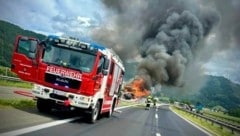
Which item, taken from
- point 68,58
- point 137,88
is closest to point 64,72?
point 68,58

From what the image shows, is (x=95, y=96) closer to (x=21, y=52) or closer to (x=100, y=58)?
(x=100, y=58)

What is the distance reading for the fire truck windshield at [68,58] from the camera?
1480cm

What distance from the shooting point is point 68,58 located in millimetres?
14898

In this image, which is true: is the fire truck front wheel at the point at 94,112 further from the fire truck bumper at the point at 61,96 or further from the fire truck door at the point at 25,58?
the fire truck door at the point at 25,58

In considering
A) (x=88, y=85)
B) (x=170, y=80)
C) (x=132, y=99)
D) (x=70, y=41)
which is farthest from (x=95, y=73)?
(x=170, y=80)

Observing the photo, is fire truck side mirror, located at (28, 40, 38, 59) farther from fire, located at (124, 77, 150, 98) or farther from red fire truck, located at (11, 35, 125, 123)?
fire, located at (124, 77, 150, 98)

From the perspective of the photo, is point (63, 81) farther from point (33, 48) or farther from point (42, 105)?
point (42, 105)

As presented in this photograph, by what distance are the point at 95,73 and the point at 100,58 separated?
69 cm

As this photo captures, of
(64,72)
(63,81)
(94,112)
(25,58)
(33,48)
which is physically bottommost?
(94,112)

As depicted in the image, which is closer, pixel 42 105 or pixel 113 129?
pixel 113 129

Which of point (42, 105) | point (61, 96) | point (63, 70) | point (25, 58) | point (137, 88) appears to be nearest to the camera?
point (25, 58)

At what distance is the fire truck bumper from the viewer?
1476 centimetres

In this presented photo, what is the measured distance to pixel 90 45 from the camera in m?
15.1

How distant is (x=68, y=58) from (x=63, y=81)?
37.1 inches
